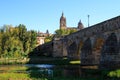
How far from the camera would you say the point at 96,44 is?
5706cm

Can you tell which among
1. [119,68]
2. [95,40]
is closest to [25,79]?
[119,68]

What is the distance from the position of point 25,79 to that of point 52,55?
191ft

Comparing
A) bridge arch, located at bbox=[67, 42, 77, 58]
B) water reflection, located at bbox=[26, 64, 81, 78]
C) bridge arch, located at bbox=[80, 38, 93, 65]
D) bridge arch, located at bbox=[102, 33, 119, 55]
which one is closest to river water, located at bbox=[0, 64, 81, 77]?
water reflection, located at bbox=[26, 64, 81, 78]

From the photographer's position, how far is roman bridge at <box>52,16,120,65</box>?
44.0 metres

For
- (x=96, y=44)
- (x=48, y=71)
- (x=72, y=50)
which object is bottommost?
(x=48, y=71)

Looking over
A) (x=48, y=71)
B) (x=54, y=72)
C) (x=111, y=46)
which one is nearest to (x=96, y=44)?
(x=111, y=46)

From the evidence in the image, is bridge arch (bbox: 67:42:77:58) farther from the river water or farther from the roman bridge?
the river water

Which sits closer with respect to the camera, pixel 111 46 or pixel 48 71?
pixel 48 71

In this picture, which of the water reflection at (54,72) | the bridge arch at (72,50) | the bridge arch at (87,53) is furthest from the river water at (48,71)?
the bridge arch at (72,50)

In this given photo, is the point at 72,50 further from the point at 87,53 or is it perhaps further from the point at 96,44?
the point at 96,44

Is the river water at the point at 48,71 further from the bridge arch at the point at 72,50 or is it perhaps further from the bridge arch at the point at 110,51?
the bridge arch at the point at 72,50

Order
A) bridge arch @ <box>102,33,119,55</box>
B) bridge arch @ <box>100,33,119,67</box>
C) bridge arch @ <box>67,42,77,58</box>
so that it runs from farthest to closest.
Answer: bridge arch @ <box>67,42,77,58</box>
bridge arch @ <box>102,33,119,55</box>
bridge arch @ <box>100,33,119,67</box>

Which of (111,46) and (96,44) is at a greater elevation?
(96,44)

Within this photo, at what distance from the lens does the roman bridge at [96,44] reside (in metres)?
44.0
